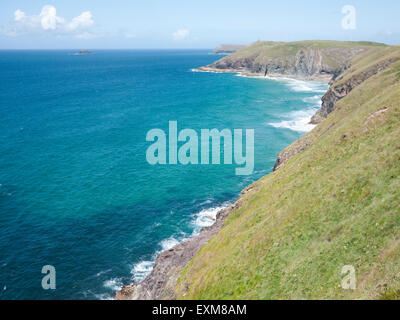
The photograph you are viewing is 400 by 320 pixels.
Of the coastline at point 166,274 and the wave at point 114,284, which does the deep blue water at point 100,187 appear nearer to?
the wave at point 114,284

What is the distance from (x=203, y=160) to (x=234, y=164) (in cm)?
864

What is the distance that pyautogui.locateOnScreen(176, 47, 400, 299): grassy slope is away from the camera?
81.3 feet

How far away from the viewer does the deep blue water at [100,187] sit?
151 ft

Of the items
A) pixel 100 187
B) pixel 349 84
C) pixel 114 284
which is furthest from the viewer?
pixel 349 84

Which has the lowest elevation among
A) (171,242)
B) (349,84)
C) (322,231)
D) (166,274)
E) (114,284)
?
(114,284)

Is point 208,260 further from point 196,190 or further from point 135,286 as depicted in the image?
point 196,190

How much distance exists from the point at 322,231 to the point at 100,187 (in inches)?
2041

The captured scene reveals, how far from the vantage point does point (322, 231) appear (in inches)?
1164

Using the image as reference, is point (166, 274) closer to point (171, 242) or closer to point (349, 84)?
point (171, 242)

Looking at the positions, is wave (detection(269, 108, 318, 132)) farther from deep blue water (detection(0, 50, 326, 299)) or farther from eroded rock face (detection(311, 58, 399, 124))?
eroded rock face (detection(311, 58, 399, 124))

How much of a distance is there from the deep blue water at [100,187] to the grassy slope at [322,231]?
54.4 feet

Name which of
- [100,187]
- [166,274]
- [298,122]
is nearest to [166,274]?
[166,274]

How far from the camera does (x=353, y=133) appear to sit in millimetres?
40750
